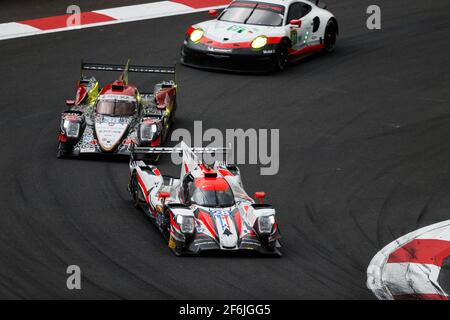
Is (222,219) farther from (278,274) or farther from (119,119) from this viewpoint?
(119,119)

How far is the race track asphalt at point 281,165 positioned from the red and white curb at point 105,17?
47 centimetres

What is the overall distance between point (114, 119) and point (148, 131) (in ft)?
2.35

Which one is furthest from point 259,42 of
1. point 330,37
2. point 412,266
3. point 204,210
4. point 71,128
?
point 412,266

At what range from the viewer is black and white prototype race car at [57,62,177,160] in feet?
71.4

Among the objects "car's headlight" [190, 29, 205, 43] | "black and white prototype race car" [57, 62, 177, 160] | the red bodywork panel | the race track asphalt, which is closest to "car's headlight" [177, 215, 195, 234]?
the race track asphalt

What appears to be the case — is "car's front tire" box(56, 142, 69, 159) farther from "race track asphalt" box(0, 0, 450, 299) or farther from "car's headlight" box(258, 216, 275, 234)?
"car's headlight" box(258, 216, 275, 234)

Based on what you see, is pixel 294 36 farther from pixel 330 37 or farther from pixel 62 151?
pixel 62 151

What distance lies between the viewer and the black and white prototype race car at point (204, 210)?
57.4ft

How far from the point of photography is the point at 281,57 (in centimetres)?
2756

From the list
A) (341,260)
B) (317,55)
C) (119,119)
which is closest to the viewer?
(341,260)

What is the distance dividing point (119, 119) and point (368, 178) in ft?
15.5
